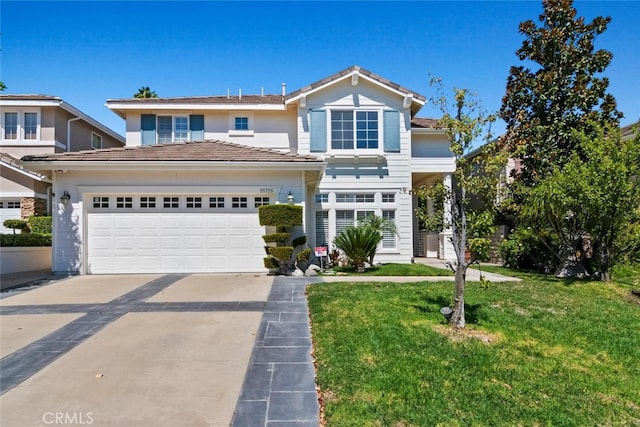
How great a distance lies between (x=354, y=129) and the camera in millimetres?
13766

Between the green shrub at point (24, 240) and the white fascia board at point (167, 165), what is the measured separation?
10.2ft

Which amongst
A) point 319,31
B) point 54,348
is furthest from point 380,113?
point 54,348

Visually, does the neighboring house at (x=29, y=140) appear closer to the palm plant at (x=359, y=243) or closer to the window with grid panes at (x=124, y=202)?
the window with grid panes at (x=124, y=202)

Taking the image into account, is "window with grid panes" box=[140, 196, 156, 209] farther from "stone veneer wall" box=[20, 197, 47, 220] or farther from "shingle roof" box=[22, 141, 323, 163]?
"stone veneer wall" box=[20, 197, 47, 220]

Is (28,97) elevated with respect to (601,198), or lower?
elevated

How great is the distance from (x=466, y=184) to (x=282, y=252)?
226 inches

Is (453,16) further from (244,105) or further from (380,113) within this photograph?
(244,105)

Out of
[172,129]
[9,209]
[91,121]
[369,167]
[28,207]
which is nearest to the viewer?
[369,167]

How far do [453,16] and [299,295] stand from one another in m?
8.81

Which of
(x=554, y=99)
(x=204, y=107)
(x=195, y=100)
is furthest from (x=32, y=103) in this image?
(x=554, y=99)

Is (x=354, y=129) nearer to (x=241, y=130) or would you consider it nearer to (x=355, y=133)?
(x=355, y=133)

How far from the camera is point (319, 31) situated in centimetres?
1109

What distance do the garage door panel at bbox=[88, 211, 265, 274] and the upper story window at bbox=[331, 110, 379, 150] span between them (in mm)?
5465

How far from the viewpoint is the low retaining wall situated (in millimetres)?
11070
